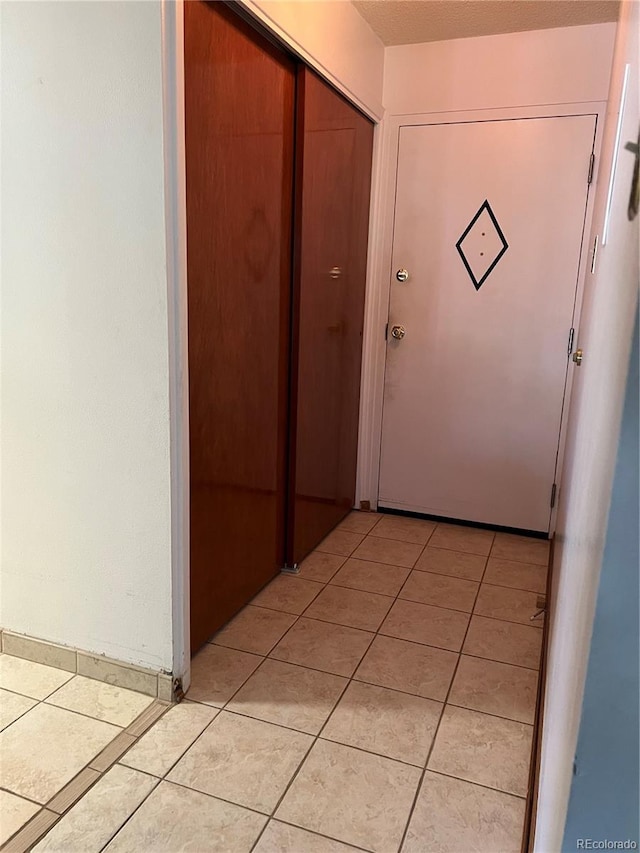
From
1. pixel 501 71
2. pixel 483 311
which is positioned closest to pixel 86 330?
pixel 483 311

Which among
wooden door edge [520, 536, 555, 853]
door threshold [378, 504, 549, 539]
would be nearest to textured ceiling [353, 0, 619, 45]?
door threshold [378, 504, 549, 539]

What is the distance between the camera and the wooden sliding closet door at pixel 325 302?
2375 mm

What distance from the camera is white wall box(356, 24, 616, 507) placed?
263 cm

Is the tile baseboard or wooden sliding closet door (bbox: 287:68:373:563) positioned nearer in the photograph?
the tile baseboard

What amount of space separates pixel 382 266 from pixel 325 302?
24.0 inches

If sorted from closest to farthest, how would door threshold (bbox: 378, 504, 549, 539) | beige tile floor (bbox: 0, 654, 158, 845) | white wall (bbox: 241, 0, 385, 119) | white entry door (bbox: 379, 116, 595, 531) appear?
beige tile floor (bbox: 0, 654, 158, 845)
white wall (bbox: 241, 0, 385, 119)
white entry door (bbox: 379, 116, 595, 531)
door threshold (bbox: 378, 504, 549, 539)

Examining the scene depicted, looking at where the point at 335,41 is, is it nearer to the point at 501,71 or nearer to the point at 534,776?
the point at 501,71

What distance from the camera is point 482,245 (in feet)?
9.53

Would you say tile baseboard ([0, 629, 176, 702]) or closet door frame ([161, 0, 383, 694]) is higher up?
closet door frame ([161, 0, 383, 694])

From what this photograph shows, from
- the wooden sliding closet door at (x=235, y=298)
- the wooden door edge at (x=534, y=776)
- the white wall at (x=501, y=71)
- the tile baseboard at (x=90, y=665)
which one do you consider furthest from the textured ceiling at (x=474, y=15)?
the tile baseboard at (x=90, y=665)

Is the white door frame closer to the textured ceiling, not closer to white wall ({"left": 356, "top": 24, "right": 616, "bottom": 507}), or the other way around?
white wall ({"left": 356, "top": 24, "right": 616, "bottom": 507})

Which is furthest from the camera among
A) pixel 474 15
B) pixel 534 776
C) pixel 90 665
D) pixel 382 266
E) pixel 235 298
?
pixel 382 266

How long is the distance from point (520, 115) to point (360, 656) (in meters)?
2.35

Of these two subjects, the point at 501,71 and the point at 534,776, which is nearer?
the point at 534,776
